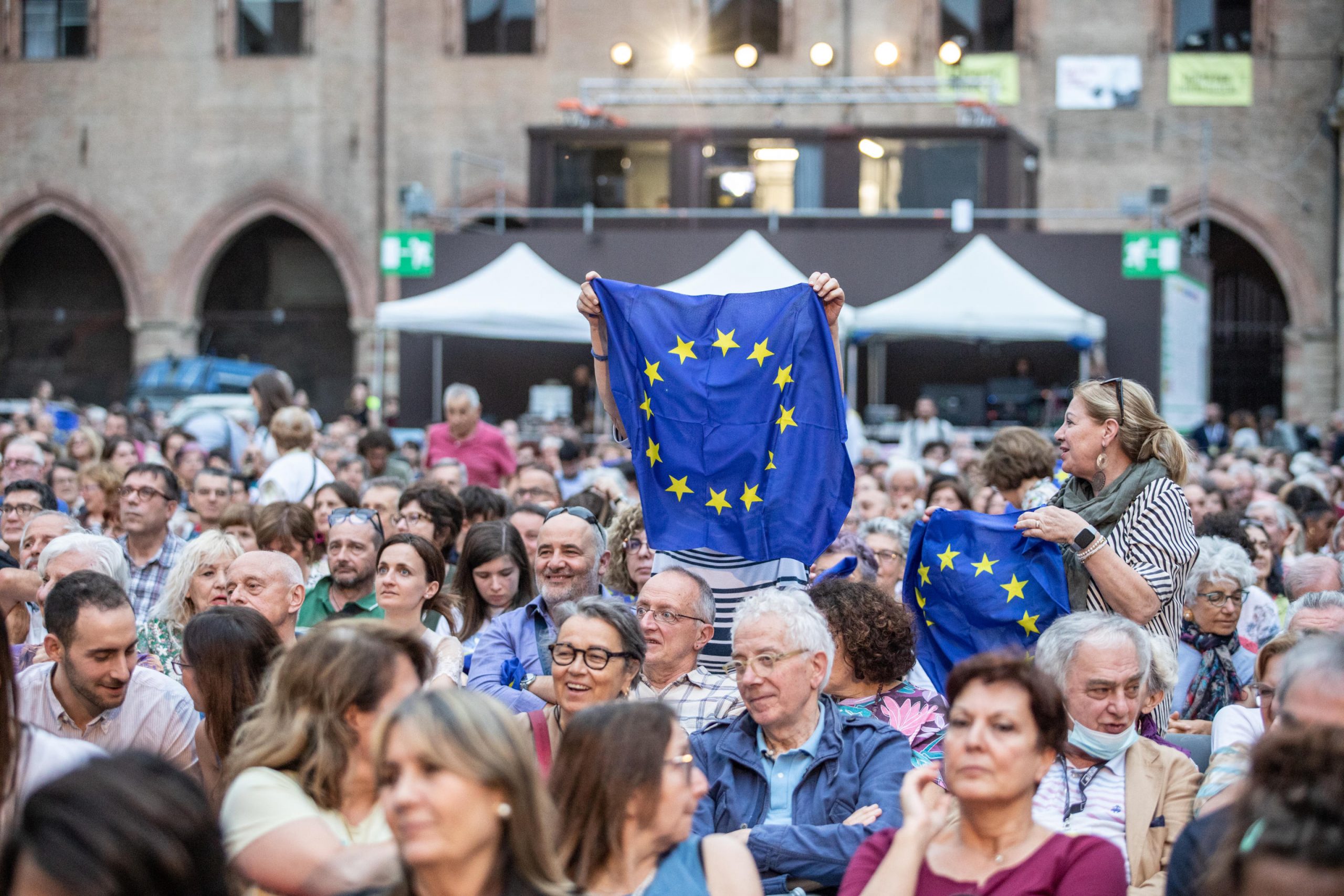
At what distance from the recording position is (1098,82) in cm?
2430

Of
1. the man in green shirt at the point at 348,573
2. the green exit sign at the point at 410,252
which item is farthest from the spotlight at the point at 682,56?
the man in green shirt at the point at 348,573

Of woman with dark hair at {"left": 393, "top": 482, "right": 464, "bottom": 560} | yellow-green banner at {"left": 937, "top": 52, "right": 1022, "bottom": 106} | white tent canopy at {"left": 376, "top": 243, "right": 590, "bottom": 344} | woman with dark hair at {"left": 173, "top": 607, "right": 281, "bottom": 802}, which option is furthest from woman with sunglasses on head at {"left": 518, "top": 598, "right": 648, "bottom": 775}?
yellow-green banner at {"left": 937, "top": 52, "right": 1022, "bottom": 106}

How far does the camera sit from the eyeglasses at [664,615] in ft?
14.9

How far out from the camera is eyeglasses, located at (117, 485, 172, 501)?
6.79 meters

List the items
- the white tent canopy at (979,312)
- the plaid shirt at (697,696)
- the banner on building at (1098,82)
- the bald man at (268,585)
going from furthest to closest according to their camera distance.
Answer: the banner on building at (1098,82) < the white tent canopy at (979,312) < the bald man at (268,585) < the plaid shirt at (697,696)

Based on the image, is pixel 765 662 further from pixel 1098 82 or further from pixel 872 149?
pixel 1098 82

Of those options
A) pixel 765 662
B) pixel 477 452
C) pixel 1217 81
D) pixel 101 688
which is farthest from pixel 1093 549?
pixel 1217 81

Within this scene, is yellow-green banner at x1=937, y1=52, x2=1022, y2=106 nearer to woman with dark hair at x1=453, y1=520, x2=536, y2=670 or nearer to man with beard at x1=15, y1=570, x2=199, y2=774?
woman with dark hair at x1=453, y1=520, x2=536, y2=670

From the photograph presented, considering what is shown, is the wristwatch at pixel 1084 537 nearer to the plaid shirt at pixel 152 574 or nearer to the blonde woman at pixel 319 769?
the blonde woman at pixel 319 769

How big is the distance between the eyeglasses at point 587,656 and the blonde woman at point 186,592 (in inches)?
77.4

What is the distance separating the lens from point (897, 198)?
20469 millimetres

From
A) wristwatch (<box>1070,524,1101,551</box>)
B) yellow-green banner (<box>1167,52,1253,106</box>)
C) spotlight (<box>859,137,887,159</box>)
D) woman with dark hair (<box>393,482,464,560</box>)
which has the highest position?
yellow-green banner (<box>1167,52,1253,106</box>)

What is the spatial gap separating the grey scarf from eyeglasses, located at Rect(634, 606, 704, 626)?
3.83 ft

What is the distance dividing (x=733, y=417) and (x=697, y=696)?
1.31 metres
